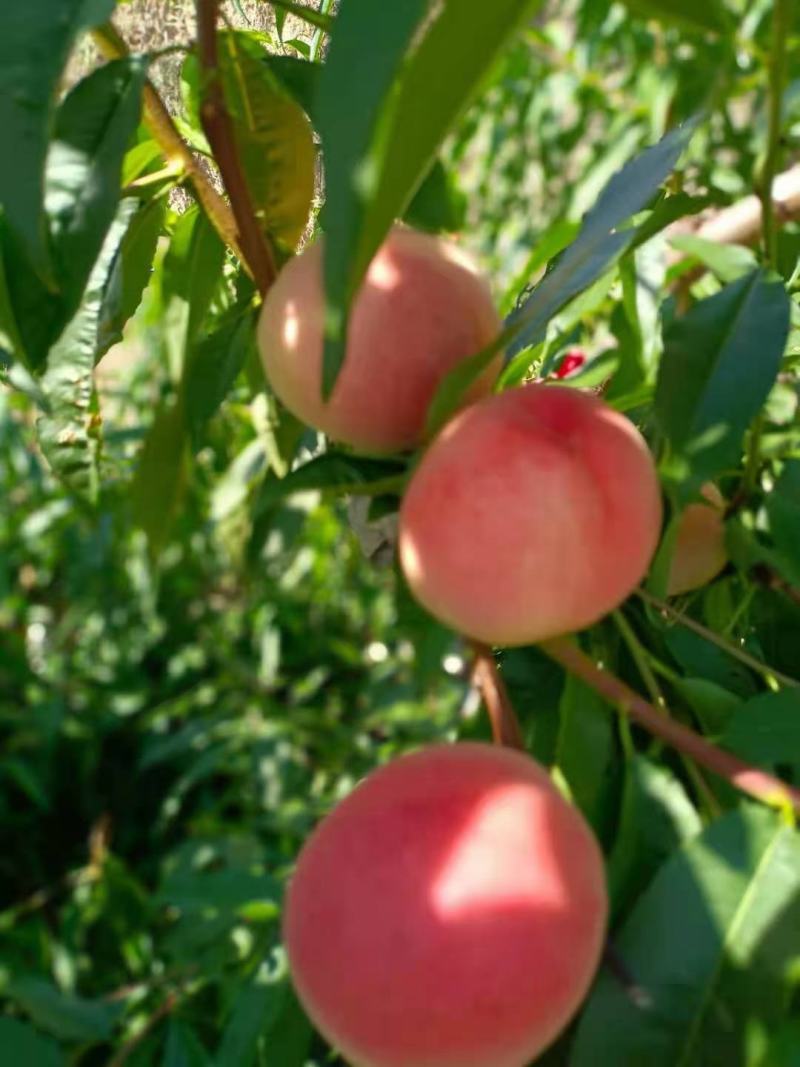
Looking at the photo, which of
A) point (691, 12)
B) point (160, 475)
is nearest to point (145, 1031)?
point (160, 475)

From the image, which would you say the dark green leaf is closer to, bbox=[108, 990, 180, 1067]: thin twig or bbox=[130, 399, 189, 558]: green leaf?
bbox=[130, 399, 189, 558]: green leaf

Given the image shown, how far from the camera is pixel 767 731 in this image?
39 centimetres

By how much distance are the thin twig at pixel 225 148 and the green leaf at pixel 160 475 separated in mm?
60

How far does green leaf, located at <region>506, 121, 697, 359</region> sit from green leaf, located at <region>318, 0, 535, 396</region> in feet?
0.28

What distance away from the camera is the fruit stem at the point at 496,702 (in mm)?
378

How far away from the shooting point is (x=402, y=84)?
0.26 m

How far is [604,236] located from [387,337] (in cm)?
8

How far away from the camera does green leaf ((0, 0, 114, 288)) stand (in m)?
0.30

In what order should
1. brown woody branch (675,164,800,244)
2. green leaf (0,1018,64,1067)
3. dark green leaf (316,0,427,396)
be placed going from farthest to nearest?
brown woody branch (675,164,800,244)
green leaf (0,1018,64,1067)
dark green leaf (316,0,427,396)

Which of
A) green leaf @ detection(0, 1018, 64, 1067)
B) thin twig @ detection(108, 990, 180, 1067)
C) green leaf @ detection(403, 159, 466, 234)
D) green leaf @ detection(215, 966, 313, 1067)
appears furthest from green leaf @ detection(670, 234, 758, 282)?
thin twig @ detection(108, 990, 180, 1067)

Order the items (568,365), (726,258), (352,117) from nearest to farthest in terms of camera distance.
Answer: (352,117) < (726,258) < (568,365)

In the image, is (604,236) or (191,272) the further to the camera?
(191,272)

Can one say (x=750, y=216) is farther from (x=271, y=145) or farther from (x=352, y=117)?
(x=352, y=117)

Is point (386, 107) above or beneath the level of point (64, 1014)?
above
